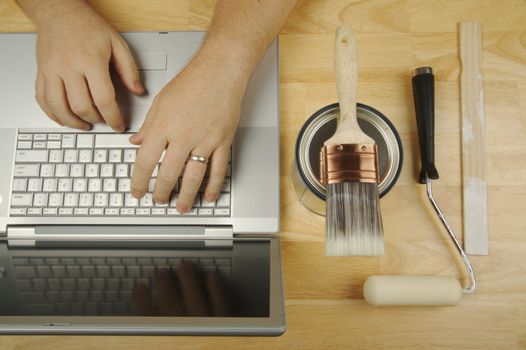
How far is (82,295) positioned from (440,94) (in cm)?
52

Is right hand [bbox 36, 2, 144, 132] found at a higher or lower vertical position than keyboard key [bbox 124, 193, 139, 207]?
higher

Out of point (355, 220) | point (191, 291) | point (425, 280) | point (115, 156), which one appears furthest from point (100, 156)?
point (425, 280)

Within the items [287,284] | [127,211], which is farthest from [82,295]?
[287,284]

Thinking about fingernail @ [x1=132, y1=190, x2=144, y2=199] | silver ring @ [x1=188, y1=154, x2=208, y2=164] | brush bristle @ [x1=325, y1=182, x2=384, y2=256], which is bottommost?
brush bristle @ [x1=325, y1=182, x2=384, y2=256]

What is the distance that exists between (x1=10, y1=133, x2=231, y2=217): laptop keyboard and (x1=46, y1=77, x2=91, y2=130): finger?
0.9 inches

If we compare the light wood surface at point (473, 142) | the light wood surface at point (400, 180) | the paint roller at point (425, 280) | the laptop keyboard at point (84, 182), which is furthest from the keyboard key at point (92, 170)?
the light wood surface at point (473, 142)

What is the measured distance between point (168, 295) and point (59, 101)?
0.28 meters

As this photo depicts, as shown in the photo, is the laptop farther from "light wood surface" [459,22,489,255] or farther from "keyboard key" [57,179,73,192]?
"light wood surface" [459,22,489,255]

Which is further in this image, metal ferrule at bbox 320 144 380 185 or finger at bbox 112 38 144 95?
finger at bbox 112 38 144 95

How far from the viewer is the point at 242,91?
0.49 meters

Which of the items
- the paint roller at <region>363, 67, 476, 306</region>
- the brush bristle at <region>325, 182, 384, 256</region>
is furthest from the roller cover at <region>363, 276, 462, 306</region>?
the brush bristle at <region>325, 182, 384, 256</region>

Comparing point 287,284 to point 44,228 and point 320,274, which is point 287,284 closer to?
point 320,274

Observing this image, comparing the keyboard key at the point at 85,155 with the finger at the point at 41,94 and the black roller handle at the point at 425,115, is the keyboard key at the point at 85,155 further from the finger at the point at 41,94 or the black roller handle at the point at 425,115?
the black roller handle at the point at 425,115

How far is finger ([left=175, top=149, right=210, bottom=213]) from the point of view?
0.46 metres
